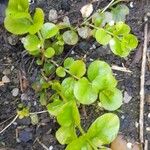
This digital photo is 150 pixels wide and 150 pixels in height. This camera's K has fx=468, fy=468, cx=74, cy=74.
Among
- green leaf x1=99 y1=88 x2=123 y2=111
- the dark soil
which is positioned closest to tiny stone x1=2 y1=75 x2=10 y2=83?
the dark soil

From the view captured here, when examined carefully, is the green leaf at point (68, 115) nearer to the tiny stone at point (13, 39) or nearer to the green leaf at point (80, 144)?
the green leaf at point (80, 144)

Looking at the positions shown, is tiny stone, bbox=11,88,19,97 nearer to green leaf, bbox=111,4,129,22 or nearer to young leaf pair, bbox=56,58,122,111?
young leaf pair, bbox=56,58,122,111

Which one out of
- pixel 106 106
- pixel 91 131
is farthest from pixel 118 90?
pixel 91 131

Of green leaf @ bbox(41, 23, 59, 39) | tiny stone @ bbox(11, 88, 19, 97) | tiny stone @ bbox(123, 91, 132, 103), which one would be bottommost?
tiny stone @ bbox(123, 91, 132, 103)

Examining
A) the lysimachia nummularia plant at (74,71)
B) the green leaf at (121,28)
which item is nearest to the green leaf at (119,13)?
the lysimachia nummularia plant at (74,71)

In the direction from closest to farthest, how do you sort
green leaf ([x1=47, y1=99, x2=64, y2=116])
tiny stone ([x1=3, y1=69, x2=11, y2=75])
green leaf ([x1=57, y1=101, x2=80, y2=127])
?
green leaf ([x1=57, y1=101, x2=80, y2=127]) < green leaf ([x1=47, y1=99, x2=64, y2=116]) < tiny stone ([x1=3, y1=69, x2=11, y2=75])

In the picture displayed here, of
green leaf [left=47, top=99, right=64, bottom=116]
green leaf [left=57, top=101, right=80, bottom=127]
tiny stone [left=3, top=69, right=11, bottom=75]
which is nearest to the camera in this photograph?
green leaf [left=57, top=101, right=80, bottom=127]
